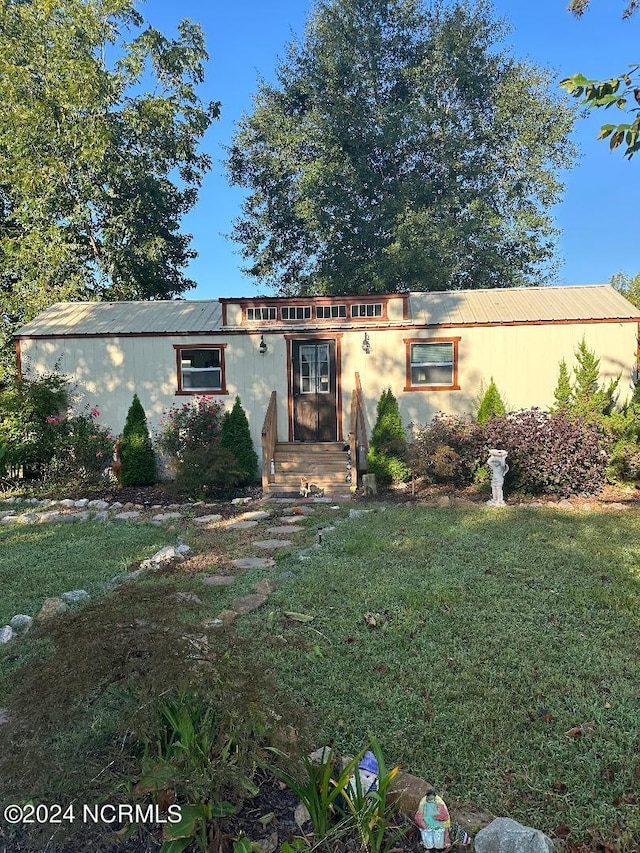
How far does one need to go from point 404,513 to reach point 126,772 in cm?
532

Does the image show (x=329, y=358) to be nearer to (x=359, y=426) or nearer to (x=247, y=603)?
(x=359, y=426)

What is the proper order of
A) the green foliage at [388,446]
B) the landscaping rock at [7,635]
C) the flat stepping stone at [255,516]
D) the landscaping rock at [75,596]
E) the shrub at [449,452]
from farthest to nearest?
the green foliage at [388,446] < the shrub at [449,452] < the flat stepping stone at [255,516] < the landscaping rock at [75,596] < the landscaping rock at [7,635]

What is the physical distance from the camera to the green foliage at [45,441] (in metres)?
9.87

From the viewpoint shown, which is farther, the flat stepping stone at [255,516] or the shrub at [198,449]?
the shrub at [198,449]

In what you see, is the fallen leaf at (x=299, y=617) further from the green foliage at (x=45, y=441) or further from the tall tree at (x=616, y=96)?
the green foliage at (x=45, y=441)

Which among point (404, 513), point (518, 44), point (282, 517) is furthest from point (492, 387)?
point (518, 44)

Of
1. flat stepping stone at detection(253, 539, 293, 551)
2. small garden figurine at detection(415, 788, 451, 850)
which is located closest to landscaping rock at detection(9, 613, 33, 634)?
flat stepping stone at detection(253, 539, 293, 551)

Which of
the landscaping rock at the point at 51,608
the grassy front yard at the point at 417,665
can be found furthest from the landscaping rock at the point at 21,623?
the grassy front yard at the point at 417,665

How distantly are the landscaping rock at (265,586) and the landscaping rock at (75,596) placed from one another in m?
1.30

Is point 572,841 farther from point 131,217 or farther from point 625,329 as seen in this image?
point 131,217

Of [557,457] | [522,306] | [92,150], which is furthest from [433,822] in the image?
[92,150]

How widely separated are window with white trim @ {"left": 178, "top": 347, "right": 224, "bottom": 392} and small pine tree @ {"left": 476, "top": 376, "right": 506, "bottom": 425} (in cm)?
504

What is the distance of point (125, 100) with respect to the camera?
51.9ft

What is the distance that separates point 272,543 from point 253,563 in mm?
755
